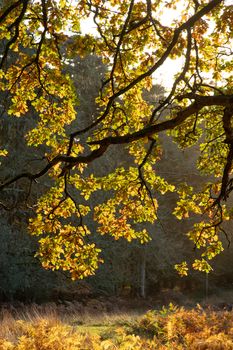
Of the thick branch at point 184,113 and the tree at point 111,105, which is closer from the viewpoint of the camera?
the thick branch at point 184,113

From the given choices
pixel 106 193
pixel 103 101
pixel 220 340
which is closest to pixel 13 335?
pixel 220 340

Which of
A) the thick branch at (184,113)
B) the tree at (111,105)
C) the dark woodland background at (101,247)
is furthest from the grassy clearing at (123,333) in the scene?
the dark woodland background at (101,247)

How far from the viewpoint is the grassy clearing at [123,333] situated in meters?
6.65

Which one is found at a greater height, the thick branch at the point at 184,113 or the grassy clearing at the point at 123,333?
the thick branch at the point at 184,113

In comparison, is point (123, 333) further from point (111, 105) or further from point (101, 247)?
point (101, 247)

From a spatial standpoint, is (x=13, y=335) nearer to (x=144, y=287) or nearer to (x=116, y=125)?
(x=116, y=125)

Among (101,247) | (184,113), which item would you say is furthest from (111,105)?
(101,247)

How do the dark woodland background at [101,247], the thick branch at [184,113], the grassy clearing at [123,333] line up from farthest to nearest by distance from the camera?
1. the dark woodland background at [101,247]
2. the grassy clearing at [123,333]
3. the thick branch at [184,113]

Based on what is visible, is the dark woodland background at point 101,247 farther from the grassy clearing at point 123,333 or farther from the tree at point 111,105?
the tree at point 111,105

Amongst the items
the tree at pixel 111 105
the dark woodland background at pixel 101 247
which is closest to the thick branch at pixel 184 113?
the tree at pixel 111 105

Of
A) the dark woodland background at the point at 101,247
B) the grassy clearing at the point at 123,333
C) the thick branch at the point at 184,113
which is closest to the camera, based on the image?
the thick branch at the point at 184,113

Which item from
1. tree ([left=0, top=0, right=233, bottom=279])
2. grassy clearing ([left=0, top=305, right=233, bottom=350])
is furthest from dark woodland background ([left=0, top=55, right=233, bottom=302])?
tree ([left=0, top=0, right=233, bottom=279])

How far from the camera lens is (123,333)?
25.9ft

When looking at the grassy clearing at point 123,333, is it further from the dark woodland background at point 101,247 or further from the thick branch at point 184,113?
the dark woodland background at point 101,247
